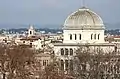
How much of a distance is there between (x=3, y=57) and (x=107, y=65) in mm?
11534

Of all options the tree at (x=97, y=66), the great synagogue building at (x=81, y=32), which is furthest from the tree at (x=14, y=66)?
the great synagogue building at (x=81, y=32)

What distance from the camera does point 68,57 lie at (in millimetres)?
82750

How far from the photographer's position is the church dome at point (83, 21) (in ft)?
281

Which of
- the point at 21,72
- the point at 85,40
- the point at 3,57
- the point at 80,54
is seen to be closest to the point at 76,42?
the point at 85,40

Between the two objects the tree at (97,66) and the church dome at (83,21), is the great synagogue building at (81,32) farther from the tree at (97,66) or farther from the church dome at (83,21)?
the tree at (97,66)

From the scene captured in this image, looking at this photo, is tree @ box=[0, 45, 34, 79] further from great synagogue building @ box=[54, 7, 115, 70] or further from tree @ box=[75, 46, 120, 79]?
great synagogue building @ box=[54, 7, 115, 70]

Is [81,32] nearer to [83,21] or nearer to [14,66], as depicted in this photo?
[83,21]

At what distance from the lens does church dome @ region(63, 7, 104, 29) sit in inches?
3369

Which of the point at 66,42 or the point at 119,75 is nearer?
the point at 119,75

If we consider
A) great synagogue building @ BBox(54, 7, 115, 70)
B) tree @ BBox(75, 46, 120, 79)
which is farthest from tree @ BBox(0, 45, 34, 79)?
great synagogue building @ BBox(54, 7, 115, 70)

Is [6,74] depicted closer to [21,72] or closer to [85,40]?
[21,72]

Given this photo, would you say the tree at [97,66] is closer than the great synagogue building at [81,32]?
Yes

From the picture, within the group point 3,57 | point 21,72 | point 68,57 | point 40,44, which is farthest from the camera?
point 40,44

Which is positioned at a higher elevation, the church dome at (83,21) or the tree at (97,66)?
the church dome at (83,21)
